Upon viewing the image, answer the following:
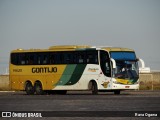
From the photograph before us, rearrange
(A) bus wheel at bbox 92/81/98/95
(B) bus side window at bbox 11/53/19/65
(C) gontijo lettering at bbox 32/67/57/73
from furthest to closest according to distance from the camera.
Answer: (B) bus side window at bbox 11/53/19/65
(C) gontijo lettering at bbox 32/67/57/73
(A) bus wheel at bbox 92/81/98/95

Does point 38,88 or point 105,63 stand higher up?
point 105,63

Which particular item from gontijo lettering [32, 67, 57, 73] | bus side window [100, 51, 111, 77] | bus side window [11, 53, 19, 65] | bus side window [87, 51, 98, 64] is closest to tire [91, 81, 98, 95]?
bus side window [100, 51, 111, 77]

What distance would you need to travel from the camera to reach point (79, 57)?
47500 millimetres

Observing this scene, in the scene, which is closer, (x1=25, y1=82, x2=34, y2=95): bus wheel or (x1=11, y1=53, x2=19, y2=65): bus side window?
(x1=25, y1=82, x2=34, y2=95): bus wheel

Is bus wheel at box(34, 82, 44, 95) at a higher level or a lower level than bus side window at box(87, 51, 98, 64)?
lower

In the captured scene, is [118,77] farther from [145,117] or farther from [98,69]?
[145,117]

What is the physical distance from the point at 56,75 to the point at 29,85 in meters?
2.55

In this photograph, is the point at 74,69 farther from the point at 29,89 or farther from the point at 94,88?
the point at 29,89

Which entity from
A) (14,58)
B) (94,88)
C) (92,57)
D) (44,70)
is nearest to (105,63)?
(92,57)

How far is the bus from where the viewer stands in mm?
46000

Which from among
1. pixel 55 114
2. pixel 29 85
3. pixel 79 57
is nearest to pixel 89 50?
pixel 79 57

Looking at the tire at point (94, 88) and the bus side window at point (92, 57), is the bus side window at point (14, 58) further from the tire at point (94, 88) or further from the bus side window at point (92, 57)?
the tire at point (94, 88)

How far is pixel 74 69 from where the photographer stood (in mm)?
48031

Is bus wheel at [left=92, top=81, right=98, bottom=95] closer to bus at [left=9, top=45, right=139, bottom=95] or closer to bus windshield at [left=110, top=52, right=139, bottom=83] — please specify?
bus at [left=9, top=45, right=139, bottom=95]
